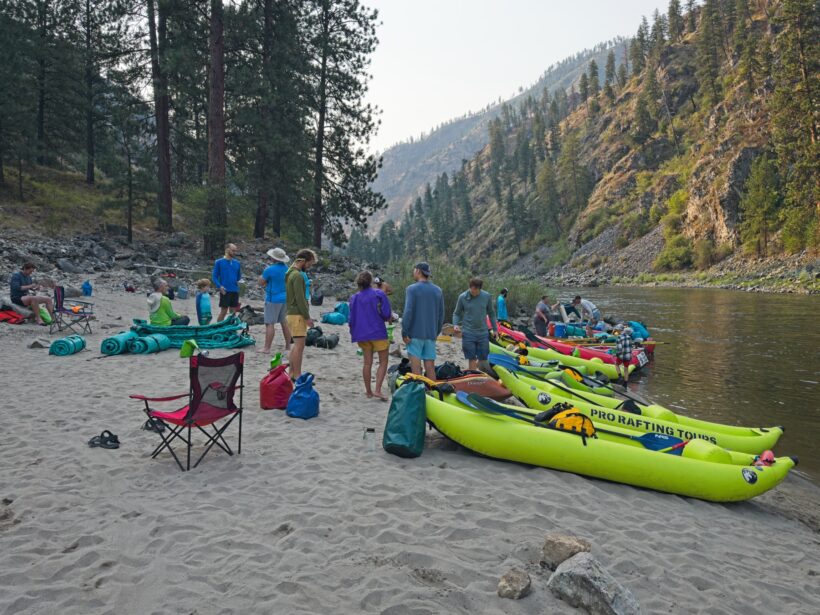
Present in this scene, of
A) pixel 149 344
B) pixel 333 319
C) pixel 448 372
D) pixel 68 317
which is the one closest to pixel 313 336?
pixel 333 319

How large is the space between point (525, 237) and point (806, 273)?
189 feet

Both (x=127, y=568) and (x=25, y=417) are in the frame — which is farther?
(x=25, y=417)

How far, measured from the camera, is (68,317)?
11305 mm

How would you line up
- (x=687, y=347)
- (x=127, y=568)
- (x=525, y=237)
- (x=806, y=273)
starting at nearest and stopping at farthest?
(x=127, y=568), (x=687, y=347), (x=806, y=273), (x=525, y=237)

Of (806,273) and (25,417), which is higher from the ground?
(806,273)

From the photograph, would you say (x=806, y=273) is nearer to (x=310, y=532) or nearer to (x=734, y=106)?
(x=734, y=106)

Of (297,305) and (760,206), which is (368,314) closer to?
(297,305)

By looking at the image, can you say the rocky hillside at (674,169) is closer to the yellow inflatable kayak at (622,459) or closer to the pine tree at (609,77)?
the pine tree at (609,77)

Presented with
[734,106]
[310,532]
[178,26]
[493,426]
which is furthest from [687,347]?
[734,106]

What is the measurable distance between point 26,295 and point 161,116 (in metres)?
13.5

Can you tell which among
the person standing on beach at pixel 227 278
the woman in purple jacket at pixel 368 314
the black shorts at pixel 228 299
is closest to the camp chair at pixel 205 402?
the woman in purple jacket at pixel 368 314

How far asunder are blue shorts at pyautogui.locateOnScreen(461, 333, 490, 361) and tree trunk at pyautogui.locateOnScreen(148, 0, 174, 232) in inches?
709

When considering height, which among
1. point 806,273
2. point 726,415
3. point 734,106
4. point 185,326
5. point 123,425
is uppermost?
point 734,106

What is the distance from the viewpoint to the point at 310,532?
142 inches
